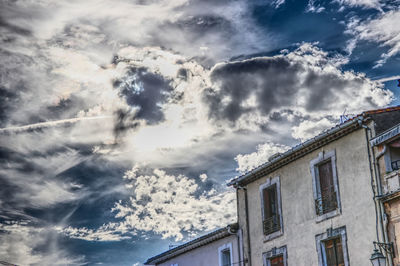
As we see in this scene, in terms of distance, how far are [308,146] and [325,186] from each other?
1.68m

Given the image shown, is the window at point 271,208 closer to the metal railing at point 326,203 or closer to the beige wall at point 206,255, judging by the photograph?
the beige wall at point 206,255

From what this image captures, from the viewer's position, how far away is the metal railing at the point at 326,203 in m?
21.2

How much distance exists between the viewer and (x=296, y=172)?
77.1 feet

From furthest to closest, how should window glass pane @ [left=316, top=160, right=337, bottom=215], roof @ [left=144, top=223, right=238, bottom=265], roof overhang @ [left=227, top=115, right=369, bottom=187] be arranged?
roof @ [left=144, top=223, right=238, bottom=265]
window glass pane @ [left=316, top=160, right=337, bottom=215]
roof overhang @ [left=227, top=115, right=369, bottom=187]

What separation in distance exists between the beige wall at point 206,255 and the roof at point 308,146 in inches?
106

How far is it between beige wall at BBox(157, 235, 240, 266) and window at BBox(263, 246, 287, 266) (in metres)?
1.97

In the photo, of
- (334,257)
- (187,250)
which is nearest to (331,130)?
(334,257)

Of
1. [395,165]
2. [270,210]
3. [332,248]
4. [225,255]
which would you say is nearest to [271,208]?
[270,210]

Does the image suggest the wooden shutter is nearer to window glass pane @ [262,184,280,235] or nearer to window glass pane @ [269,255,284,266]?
window glass pane @ [262,184,280,235]

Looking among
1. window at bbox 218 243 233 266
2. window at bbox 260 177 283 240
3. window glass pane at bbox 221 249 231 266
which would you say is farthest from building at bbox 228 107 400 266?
window glass pane at bbox 221 249 231 266

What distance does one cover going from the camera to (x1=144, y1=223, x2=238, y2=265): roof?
26781 millimetres

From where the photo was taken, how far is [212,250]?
28.1 meters

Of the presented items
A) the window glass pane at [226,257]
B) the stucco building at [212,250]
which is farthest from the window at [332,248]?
the window glass pane at [226,257]

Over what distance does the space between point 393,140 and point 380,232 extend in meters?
2.96
